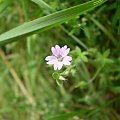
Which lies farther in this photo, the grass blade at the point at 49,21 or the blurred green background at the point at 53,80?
the blurred green background at the point at 53,80

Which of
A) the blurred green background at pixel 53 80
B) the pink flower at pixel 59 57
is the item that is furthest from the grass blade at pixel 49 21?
the blurred green background at pixel 53 80

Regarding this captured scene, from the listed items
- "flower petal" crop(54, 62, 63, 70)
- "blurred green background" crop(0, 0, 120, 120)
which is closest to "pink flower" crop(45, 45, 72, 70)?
"flower petal" crop(54, 62, 63, 70)

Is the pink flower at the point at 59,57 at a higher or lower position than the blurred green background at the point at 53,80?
Result: lower

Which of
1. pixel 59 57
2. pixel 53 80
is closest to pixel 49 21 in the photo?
pixel 59 57

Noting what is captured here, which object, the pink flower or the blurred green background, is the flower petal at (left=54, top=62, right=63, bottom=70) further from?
the blurred green background

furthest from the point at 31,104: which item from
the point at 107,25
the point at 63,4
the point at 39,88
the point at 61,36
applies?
the point at 63,4

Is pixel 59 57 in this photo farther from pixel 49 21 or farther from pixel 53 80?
pixel 53 80

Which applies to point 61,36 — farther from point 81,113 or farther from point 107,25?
point 81,113

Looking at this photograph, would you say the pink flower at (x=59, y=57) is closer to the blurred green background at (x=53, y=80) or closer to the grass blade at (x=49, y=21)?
the grass blade at (x=49, y=21)
